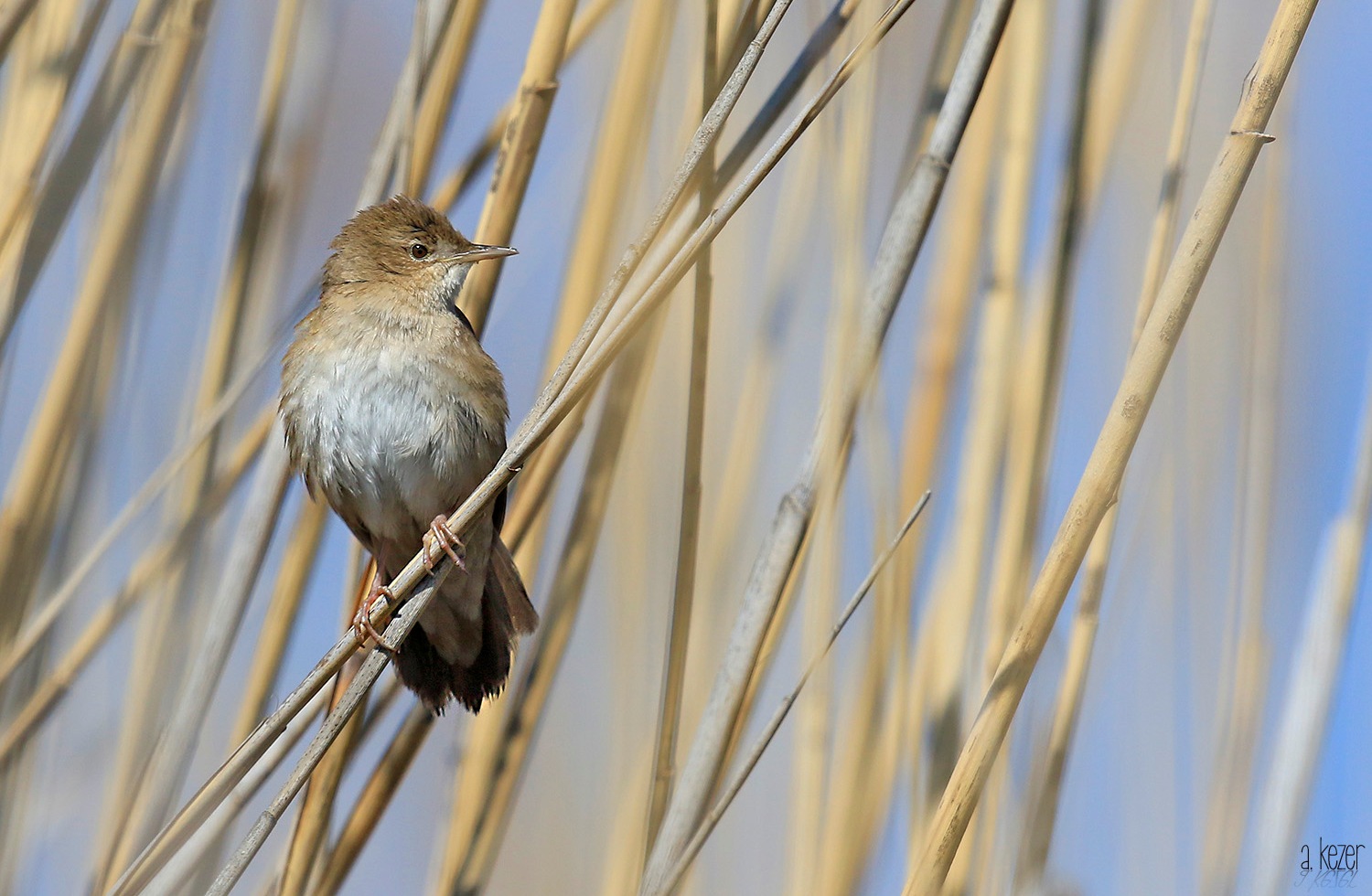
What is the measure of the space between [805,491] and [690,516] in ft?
0.60

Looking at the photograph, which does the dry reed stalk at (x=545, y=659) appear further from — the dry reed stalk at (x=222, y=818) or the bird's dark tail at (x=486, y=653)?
the dry reed stalk at (x=222, y=818)

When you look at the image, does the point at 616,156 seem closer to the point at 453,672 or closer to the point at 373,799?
the point at 453,672

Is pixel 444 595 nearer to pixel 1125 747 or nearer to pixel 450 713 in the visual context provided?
pixel 450 713

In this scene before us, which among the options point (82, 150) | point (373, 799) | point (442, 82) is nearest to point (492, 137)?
point (442, 82)

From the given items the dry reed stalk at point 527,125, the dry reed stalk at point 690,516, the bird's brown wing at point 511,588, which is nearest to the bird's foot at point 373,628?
the bird's brown wing at point 511,588

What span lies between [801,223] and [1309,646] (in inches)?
42.5

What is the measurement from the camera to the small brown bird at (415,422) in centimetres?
220

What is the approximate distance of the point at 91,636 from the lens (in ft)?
5.92

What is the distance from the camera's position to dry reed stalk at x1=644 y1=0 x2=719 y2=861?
67.7 inches

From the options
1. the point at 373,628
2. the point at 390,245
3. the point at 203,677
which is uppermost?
the point at 390,245

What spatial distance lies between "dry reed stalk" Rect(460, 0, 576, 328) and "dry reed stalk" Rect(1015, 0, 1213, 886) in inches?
35.7

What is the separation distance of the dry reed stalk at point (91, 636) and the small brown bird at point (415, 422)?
1.14 ft

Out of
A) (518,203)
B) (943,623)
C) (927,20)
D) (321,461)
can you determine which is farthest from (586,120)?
(943,623)

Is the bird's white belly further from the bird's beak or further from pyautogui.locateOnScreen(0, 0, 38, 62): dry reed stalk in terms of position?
pyautogui.locateOnScreen(0, 0, 38, 62): dry reed stalk
